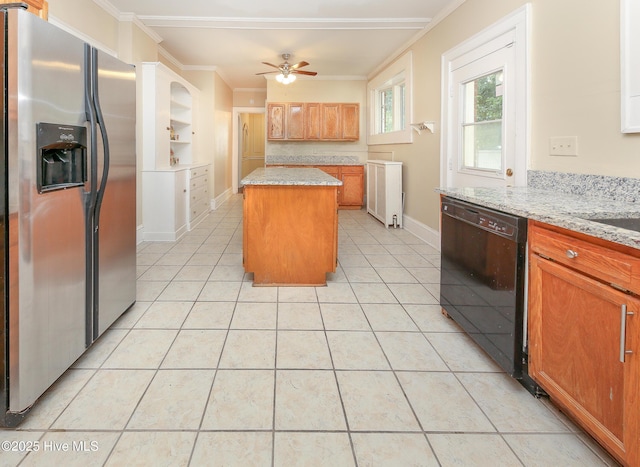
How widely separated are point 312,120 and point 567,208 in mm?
6669

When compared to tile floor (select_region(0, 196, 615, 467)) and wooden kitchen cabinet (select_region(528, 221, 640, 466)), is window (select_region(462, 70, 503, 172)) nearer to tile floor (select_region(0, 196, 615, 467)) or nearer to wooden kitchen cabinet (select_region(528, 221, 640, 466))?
Answer: tile floor (select_region(0, 196, 615, 467))

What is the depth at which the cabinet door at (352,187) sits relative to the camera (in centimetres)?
791

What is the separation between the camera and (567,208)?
1.75m

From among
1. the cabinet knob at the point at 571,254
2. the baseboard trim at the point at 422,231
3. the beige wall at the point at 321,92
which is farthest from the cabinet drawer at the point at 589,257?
the beige wall at the point at 321,92

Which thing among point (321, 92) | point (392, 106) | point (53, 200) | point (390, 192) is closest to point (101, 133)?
point (53, 200)

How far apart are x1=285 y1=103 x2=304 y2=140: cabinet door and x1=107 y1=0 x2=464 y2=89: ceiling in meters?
1.03

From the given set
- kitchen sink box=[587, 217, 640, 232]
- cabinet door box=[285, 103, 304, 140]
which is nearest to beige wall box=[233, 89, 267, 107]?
cabinet door box=[285, 103, 304, 140]

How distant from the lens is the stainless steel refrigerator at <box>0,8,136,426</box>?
151 cm

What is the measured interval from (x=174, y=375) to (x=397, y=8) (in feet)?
13.5

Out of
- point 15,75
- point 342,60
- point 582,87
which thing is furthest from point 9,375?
point 342,60

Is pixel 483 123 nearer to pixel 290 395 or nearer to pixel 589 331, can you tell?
pixel 589 331

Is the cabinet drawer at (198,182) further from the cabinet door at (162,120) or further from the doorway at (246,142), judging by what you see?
the doorway at (246,142)

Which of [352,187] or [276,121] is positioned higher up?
[276,121]

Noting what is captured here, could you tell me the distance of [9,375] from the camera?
1.54 meters
